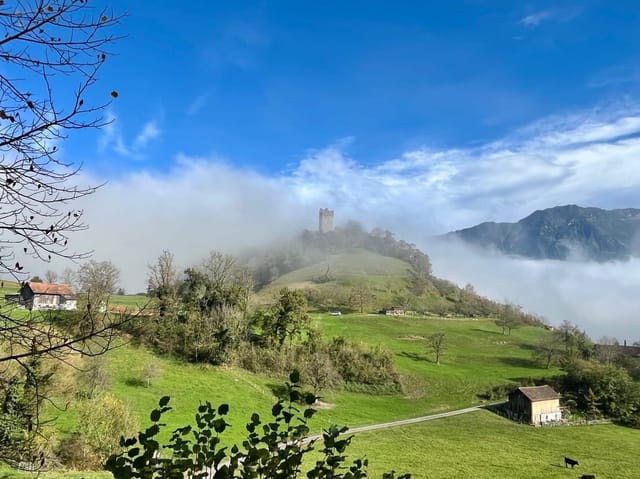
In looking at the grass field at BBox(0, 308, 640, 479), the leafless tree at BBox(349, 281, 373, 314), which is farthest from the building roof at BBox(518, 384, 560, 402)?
the leafless tree at BBox(349, 281, 373, 314)

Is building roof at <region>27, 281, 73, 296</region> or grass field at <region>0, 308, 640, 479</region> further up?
building roof at <region>27, 281, 73, 296</region>

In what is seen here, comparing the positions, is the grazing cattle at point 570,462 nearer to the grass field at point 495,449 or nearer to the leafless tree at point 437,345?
the grass field at point 495,449

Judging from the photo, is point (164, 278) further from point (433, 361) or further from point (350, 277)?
point (350, 277)

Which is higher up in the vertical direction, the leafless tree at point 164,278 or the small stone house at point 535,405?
the leafless tree at point 164,278

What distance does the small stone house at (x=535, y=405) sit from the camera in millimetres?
60312

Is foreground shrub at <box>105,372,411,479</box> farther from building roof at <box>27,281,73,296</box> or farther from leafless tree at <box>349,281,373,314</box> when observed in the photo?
leafless tree at <box>349,281,373,314</box>

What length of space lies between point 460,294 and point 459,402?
99.6 metres

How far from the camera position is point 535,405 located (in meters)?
60.4

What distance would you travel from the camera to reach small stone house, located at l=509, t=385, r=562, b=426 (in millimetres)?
60312

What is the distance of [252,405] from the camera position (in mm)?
49000

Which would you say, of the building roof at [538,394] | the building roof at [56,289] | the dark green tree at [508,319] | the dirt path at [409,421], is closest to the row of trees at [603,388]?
the building roof at [538,394]

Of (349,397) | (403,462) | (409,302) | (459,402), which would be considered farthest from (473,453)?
(409,302)

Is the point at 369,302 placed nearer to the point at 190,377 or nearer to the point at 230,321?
the point at 230,321

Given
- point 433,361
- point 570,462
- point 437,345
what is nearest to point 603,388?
point 433,361
